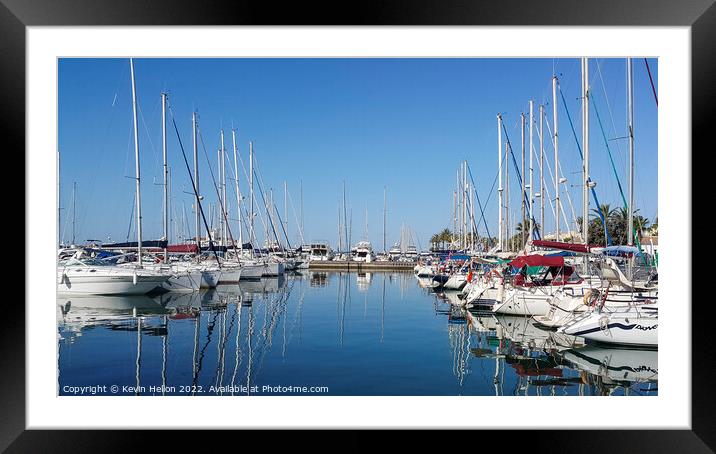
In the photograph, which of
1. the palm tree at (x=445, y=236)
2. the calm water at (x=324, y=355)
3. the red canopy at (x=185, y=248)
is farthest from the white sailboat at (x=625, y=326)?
the palm tree at (x=445, y=236)

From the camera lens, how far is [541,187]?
18594 millimetres

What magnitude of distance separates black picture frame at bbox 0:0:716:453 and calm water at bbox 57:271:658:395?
3.05 meters

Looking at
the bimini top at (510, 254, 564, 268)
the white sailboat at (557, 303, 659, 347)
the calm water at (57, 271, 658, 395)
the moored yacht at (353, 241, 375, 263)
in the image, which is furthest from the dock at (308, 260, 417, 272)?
Answer: the white sailboat at (557, 303, 659, 347)

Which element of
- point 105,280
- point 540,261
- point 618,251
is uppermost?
point 618,251

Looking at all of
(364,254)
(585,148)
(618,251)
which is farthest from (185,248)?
(364,254)

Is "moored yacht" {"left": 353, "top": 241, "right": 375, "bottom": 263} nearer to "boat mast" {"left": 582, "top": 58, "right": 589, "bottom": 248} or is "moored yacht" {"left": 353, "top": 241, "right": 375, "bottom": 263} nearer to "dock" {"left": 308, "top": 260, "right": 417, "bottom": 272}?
"dock" {"left": 308, "top": 260, "right": 417, "bottom": 272}

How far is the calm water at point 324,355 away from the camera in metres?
7.53

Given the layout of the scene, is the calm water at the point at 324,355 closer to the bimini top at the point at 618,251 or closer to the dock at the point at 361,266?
the bimini top at the point at 618,251
